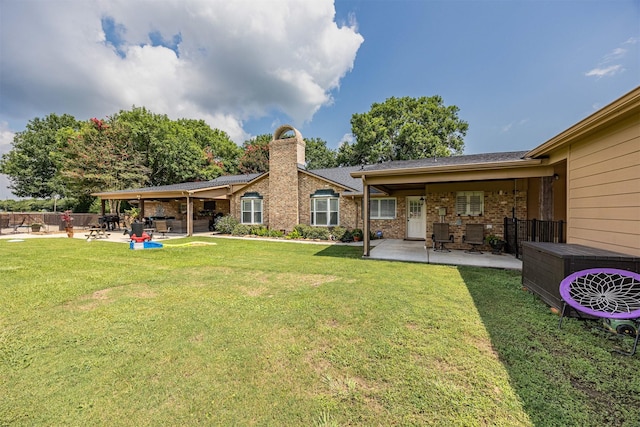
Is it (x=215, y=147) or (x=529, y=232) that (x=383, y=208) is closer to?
(x=529, y=232)

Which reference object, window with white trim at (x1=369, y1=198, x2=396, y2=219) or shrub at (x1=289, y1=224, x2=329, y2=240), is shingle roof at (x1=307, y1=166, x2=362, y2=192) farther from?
shrub at (x1=289, y1=224, x2=329, y2=240)

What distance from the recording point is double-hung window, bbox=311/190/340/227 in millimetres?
13727

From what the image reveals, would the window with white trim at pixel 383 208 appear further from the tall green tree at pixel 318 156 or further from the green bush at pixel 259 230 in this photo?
the tall green tree at pixel 318 156

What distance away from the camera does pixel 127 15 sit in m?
9.20

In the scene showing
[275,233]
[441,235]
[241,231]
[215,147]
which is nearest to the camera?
[441,235]

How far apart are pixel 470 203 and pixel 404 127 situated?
17.6 meters

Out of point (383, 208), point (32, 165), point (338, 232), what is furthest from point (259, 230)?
point (32, 165)

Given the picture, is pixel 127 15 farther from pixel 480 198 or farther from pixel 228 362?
pixel 480 198

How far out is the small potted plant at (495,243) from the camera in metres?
8.68

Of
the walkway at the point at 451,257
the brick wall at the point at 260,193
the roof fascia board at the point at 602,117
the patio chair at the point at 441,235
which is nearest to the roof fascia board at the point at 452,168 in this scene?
the roof fascia board at the point at 602,117

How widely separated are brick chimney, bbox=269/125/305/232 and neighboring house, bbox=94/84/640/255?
0.06 metres

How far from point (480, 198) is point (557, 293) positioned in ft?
21.3

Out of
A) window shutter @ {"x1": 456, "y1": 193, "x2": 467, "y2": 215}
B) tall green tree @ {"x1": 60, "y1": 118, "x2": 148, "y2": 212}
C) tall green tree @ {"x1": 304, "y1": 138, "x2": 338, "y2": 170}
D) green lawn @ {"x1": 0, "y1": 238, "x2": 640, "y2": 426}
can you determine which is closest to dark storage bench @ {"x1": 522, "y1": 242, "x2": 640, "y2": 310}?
green lawn @ {"x1": 0, "y1": 238, "x2": 640, "y2": 426}

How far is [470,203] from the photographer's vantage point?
31.5 ft
